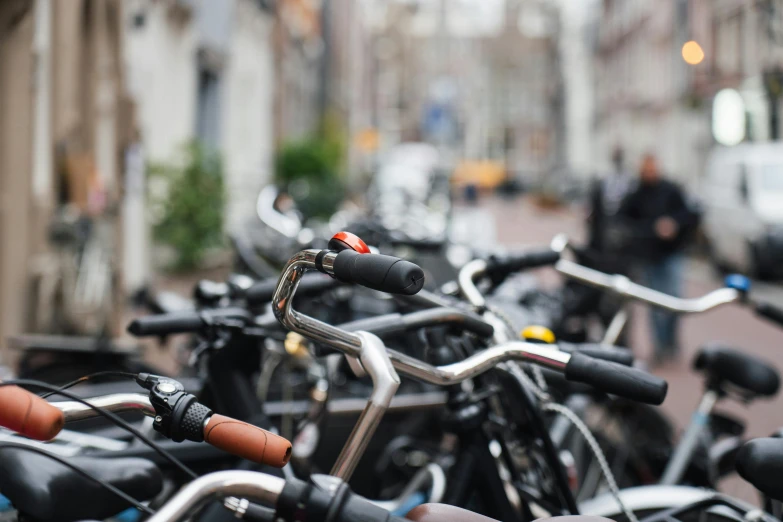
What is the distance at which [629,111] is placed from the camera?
41.4 metres

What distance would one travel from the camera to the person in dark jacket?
8.38 meters

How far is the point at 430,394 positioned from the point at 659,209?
502 cm

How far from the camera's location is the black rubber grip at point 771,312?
2.93 metres

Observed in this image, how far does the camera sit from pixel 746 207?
43.5ft

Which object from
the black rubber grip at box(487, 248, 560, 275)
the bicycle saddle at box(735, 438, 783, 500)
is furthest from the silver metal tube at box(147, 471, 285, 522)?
the black rubber grip at box(487, 248, 560, 275)

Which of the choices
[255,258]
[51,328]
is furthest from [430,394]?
[51,328]

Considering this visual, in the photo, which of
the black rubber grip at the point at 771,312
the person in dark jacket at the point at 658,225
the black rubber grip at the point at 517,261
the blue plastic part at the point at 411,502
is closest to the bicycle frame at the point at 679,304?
the black rubber grip at the point at 771,312

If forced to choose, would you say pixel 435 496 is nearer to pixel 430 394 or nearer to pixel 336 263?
pixel 336 263

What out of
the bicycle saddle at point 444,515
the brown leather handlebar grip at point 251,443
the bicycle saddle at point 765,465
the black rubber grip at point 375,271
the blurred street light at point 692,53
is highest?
the blurred street light at point 692,53

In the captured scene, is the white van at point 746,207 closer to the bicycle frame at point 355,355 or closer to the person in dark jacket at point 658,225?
the person in dark jacket at point 658,225

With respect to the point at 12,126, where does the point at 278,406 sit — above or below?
below

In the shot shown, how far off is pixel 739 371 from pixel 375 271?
2.03 m

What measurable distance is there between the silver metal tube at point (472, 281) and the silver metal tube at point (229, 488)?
1.25 metres

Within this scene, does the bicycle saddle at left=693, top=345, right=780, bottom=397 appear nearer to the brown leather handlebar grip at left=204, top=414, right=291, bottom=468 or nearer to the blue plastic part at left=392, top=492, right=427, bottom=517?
the blue plastic part at left=392, top=492, right=427, bottom=517
